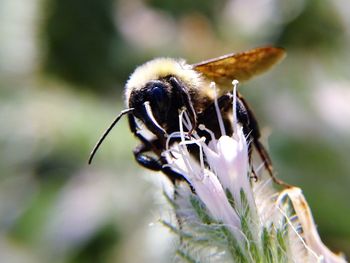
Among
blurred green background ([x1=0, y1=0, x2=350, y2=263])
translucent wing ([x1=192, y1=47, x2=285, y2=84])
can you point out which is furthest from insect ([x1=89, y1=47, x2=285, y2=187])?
blurred green background ([x1=0, y1=0, x2=350, y2=263])

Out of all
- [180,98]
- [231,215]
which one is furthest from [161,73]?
[231,215]

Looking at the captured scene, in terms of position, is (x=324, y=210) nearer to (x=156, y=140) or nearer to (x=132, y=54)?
(x=132, y=54)

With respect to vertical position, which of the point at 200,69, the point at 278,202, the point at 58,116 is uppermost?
the point at 200,69

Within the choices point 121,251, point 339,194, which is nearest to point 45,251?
point 121,251

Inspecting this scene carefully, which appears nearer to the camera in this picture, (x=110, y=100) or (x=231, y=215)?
(x=231, y=215)

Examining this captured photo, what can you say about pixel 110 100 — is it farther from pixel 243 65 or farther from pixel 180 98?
pixel 180 98

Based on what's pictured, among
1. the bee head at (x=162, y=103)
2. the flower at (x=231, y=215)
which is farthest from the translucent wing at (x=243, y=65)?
the flower at (x=231, y=215)
